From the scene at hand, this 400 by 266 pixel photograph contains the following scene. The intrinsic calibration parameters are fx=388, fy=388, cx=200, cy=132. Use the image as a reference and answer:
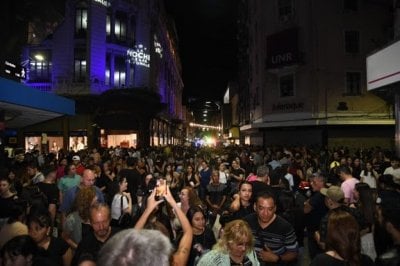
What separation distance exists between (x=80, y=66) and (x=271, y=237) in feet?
109

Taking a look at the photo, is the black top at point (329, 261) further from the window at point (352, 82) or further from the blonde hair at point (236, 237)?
the window at point (352, 82)

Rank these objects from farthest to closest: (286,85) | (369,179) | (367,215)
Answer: (286,85), (369,179), (367,215)

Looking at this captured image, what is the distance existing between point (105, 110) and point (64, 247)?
99.2ft

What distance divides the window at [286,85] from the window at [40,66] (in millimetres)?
20343

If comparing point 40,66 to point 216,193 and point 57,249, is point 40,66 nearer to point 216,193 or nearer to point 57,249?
point 216,193

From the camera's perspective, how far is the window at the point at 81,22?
3525cm

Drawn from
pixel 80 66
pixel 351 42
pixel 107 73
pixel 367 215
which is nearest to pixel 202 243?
pixel 367 215

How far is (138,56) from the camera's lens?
3841cm

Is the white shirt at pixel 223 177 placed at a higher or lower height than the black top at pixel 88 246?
higher

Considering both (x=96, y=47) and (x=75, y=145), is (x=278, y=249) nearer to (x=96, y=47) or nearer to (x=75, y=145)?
(x=75, y=145)

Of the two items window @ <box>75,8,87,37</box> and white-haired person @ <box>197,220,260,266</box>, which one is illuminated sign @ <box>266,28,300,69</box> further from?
→ white-haired person @ <box>197,220,260,266</box>

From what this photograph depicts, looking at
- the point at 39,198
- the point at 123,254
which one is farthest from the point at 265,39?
the point at 123,254

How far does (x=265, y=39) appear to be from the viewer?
33469 mm

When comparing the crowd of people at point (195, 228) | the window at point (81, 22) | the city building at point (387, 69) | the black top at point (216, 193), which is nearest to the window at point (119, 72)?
the window at point (81, 22)
